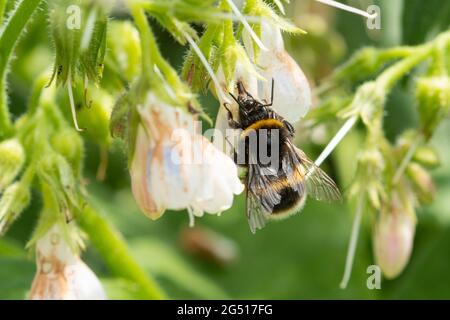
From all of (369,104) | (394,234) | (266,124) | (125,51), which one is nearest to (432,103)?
(369,104)

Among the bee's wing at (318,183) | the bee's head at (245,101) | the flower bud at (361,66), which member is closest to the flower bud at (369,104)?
the flower bud at (361,66)

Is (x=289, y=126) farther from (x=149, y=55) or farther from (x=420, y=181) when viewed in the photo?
(x=420, y=181)

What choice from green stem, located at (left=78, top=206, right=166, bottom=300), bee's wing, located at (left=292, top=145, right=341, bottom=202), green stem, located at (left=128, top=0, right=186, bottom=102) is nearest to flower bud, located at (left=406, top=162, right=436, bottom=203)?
bee's wing, located at (left=292, top=145, right=341, bottom=202)

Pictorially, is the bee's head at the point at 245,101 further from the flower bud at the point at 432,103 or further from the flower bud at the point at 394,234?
the flower bud at the point at 394,234

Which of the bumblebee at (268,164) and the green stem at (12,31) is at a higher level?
the green stem at (12,31)

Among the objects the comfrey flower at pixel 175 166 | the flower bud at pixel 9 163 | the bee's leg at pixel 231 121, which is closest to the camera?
the comfrey flower at pixel 175 166

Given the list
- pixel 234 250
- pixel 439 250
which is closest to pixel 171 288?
pixel 234 250

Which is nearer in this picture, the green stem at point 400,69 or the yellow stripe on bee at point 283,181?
the yellow stripe on bee at point 283,181
